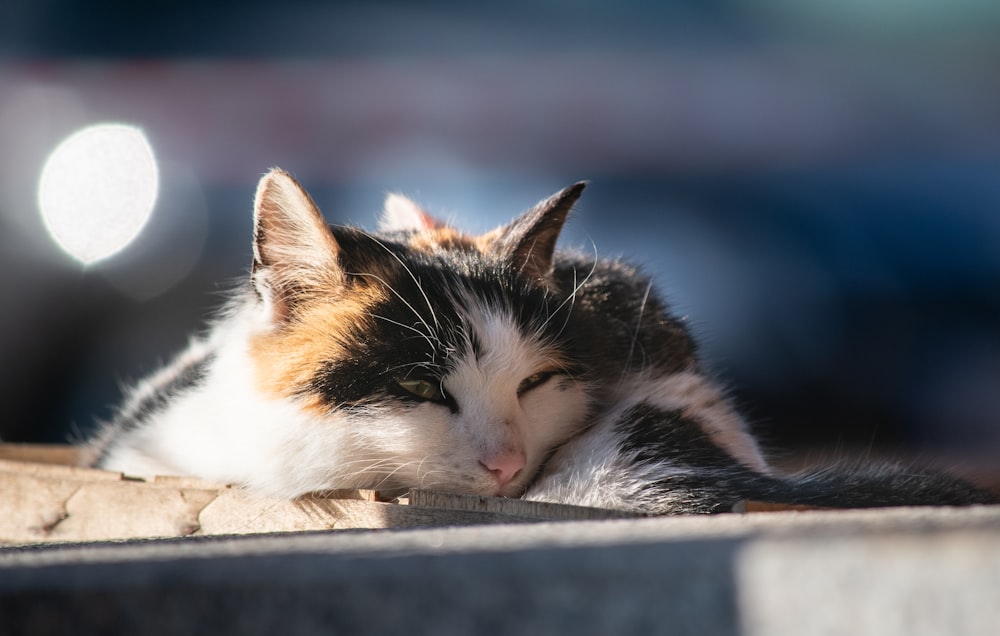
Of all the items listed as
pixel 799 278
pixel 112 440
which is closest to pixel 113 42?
pixel 112 440

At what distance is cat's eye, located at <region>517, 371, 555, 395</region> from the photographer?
118 cm

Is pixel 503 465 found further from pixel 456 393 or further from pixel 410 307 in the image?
pixel 410 307

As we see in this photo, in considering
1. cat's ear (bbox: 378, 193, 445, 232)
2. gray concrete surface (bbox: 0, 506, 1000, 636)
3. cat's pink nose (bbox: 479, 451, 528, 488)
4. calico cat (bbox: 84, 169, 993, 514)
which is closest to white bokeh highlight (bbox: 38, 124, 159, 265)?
cat's ear (bbox: 378, 193, 445, 232)

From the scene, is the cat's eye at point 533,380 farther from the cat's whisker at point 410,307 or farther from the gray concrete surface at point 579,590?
the gray concrete surface at point 579,590

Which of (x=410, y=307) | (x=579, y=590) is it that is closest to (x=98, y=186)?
(x=410, y=307)

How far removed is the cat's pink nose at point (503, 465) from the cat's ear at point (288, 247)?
0.32m

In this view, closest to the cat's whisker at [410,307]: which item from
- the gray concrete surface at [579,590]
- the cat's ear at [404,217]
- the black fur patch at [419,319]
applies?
the black fur patch at [419,319]

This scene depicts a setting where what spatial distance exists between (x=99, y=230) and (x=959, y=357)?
2.68 metres

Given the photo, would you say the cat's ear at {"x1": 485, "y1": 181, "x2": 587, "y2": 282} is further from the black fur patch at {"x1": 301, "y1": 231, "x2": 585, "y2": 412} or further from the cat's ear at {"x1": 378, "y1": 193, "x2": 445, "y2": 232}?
the cat's ear at {"x1": 378, "y1": 193, "x2": 445, "y2": 232}

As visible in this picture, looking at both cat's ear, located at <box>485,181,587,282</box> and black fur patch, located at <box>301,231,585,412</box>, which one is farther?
cat's ear, located at <box>485,181,587,282</box>

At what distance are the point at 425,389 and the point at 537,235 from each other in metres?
0.30

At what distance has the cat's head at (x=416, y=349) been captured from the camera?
106 centimetres

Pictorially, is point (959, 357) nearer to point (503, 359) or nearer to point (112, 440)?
point (503, 359)

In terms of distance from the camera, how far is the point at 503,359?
3.69ft
